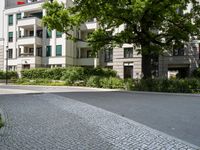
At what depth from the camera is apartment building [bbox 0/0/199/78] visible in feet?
114

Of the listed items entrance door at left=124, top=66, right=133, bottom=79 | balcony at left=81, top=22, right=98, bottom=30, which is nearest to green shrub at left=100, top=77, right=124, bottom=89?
entrance door at left=124, top=66, right=133, bottom=79

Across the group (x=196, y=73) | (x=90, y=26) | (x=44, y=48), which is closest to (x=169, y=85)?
(x=196, y=73)

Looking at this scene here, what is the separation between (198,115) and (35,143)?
22.0 ft

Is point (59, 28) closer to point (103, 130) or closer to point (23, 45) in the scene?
point (103, 130)

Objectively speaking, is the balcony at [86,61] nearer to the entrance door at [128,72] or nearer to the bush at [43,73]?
Answer: the entrance door at [128,72]

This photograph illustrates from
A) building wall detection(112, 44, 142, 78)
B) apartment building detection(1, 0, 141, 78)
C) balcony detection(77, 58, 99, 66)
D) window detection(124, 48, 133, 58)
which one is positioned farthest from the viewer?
balcony detection(77, 58, 99, 66)

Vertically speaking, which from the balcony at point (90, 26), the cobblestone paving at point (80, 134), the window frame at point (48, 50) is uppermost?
the balcony at point (90, 26)

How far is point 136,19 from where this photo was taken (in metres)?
21.2

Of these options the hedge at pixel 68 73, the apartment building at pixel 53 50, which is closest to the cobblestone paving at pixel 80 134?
the hedge at pixel 68 73

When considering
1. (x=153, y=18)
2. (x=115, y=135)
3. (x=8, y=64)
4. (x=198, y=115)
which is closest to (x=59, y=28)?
(x=153, y=18)

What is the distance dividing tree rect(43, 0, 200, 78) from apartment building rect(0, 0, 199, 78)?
9.75 m

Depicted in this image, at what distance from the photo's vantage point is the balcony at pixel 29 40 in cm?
4032

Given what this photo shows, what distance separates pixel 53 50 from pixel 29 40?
435cm

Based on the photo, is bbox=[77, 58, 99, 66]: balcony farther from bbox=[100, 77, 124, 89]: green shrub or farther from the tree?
the tree
